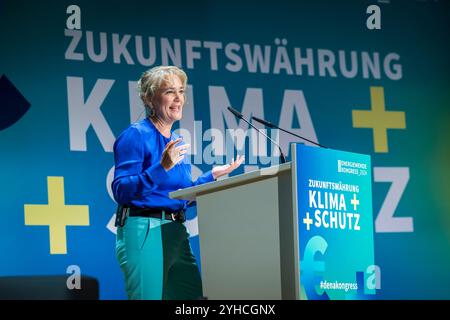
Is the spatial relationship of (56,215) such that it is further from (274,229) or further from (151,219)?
(274,229)

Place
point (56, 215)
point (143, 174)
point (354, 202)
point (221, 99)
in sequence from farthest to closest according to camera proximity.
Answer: point (221, 99) → point (56, 215) → point (143, 174) → point (354, 202)

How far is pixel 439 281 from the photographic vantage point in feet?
18.7

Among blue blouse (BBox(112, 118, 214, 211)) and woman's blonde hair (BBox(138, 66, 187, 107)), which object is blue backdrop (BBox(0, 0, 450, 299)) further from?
blue blouse (BBox(112, 118, 214, 211))

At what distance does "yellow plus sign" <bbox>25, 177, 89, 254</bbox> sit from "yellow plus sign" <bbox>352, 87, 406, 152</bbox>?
1.98 metres

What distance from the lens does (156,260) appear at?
11.6 ft

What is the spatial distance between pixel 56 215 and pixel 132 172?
140 cm

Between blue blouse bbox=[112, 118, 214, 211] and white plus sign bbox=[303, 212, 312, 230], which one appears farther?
→ blue blouse bbox=[112, 118, 214, 211]

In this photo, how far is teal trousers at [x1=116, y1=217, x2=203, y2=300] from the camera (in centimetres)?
351

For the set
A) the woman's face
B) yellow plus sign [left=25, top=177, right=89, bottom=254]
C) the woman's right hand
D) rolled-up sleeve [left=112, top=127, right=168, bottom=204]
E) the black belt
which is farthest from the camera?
yellow plus sign [left=25, top=177, right=89, bottom=254]

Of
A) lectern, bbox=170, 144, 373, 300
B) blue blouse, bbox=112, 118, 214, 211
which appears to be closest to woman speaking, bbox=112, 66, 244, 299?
blue blouse, bbox=112, 118, 214, 211

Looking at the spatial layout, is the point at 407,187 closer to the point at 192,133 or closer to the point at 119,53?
the point at 192,133

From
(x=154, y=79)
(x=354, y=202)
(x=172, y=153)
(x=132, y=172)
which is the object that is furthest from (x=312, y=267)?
(x=154, y=79)

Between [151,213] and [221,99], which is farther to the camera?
[221,99]
